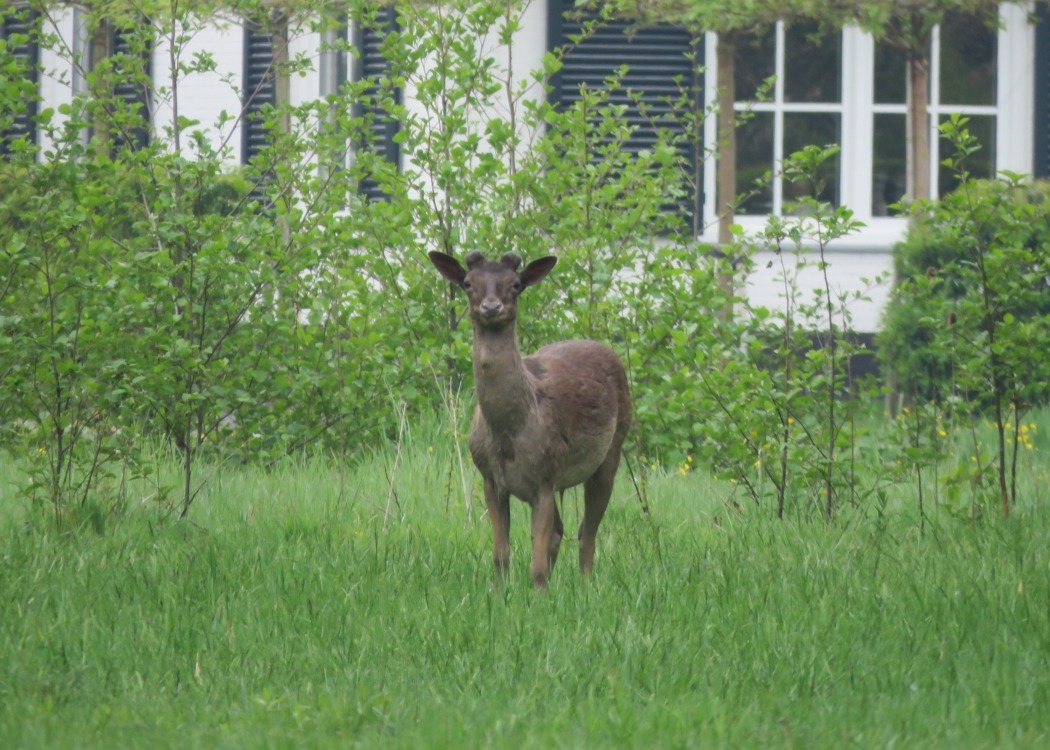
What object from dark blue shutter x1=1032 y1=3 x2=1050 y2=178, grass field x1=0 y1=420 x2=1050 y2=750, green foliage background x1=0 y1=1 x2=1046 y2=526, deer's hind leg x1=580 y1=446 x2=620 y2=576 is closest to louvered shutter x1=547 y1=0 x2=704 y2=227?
dark blue shutter x1=1032 y1=3 x2=1050 y2=178

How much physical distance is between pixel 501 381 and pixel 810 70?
11.6m

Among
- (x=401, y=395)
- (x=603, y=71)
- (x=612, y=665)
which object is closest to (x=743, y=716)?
(x=612, y=665)

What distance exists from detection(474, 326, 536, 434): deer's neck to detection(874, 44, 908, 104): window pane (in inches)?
465

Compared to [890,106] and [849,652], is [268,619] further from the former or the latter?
[890,106]

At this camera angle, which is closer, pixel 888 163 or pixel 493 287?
pixel 493 287

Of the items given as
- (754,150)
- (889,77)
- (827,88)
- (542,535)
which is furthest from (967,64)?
(542,535)

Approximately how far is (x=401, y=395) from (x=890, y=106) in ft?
30.7

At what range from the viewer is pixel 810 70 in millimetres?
16656

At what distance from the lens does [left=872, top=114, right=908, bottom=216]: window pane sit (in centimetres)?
1672

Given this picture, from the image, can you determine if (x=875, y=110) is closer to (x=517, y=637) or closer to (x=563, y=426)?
(x=563, y=426)

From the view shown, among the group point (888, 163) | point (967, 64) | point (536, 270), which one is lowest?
point (536, 270)

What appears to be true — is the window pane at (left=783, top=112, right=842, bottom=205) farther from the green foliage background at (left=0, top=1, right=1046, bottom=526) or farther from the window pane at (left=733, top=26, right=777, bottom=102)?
the green foliage background at (left=0, top=1, right=1046, bottom=526)

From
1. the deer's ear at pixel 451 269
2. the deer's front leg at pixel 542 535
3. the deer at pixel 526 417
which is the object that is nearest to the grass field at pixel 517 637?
the deer's front leg at pixel 542 535

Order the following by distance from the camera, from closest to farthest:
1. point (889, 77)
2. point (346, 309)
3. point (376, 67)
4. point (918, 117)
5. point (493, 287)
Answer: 1. point (493, 287)
2. point (346, 309)
3. point (918, 117)
4. point (376, 67)
5. point (889, 77)
